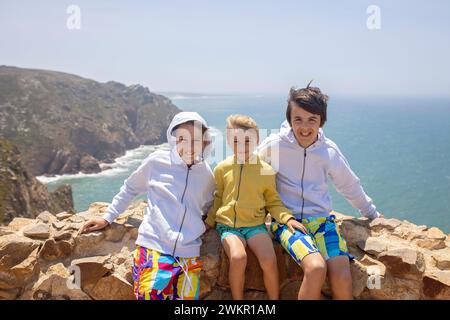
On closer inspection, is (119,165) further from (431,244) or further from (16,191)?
(431,244)

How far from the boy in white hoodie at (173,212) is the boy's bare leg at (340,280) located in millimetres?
1367

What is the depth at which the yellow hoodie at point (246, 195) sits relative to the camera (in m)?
4.29

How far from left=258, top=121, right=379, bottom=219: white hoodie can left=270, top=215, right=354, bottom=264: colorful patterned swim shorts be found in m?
0.16

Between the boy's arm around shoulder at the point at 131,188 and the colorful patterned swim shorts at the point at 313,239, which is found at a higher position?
the boy's arm around shoulder at the point at 131,188

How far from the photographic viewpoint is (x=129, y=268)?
4.54m

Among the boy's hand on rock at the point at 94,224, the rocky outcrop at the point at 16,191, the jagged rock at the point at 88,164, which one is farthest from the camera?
the jagged rock at the point at 88,164

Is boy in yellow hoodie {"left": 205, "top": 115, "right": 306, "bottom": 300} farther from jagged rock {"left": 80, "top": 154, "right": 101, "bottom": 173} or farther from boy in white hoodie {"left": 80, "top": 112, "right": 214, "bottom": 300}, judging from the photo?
jagged rock {"left": 80, "top": 154, "right": 101, "bottom": 173}

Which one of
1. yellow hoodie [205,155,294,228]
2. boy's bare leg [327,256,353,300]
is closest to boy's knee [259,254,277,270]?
yellow hoodie [205,155,294,228]

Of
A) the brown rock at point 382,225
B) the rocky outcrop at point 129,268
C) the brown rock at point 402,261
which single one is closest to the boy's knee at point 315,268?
the rocky outcrop at point 129,268

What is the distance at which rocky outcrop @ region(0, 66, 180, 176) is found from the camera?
110m

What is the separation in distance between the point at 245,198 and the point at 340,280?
1.27 m

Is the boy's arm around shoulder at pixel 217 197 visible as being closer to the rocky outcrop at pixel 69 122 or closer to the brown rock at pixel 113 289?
the brown rock at pixel 113 289
